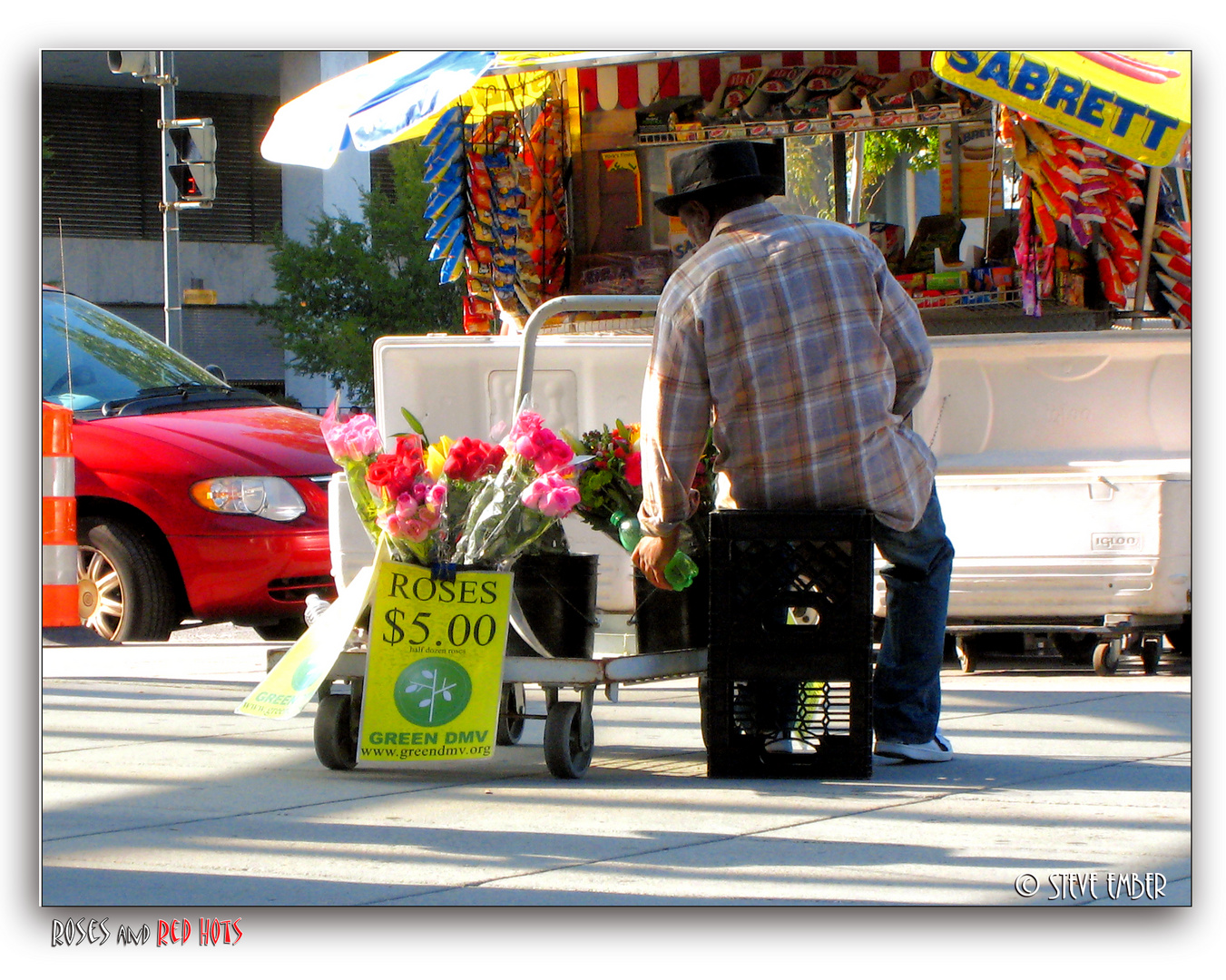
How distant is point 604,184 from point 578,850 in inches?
256

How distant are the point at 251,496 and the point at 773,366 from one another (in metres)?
3.90

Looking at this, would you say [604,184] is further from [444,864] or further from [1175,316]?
[444,864]


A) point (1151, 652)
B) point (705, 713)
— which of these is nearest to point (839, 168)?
point (1151, 652)

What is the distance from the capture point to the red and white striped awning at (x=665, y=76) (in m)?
8.93

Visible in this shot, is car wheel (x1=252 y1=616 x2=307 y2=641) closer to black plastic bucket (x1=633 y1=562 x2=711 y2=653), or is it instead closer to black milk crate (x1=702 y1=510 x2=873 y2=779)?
black plastic bucket (x1=633 y1=562 x2=711 y2=653)

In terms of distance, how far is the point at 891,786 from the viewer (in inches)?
162

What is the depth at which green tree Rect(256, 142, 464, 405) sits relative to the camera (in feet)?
84.7

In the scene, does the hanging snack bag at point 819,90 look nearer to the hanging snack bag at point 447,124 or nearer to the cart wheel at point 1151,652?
the hanging snack bag at point 447,124

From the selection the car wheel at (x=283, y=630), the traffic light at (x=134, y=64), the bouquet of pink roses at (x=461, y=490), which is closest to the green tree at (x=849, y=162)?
the car wheel at (x=283, y=630)

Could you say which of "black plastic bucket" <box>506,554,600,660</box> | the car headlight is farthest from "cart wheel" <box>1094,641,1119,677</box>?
the car headlight

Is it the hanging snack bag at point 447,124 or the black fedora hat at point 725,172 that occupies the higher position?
the hanging snack bag at point 447,124

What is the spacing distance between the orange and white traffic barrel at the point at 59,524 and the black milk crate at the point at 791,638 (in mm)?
1828

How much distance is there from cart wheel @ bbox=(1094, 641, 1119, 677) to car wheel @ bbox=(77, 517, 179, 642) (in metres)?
4.10

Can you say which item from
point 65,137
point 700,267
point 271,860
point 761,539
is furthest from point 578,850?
point 65,137
